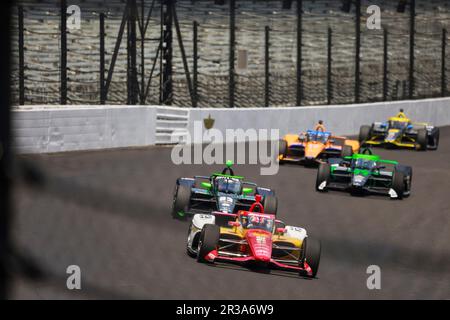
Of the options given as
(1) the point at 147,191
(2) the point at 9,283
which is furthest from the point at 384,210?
(2) the point at 9,283

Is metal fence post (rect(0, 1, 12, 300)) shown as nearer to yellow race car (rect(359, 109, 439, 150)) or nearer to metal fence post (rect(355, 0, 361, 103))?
yellow race car (rect(359, 109, 439, 150))

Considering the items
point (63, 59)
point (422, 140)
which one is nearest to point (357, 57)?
point (422, 140)

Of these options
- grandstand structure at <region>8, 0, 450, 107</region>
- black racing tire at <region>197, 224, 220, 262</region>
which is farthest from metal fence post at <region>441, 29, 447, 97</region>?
black racing tire at <region>197, 224, 220, 262</region>

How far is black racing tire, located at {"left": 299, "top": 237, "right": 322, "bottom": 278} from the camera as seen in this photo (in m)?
9.62

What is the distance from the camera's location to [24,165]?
2.15 metres

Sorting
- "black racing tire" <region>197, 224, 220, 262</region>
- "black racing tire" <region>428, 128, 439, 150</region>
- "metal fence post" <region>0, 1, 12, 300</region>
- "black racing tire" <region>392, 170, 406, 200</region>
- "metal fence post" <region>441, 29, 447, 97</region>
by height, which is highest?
"metal fence post" <region>0, 1, 12, 300</region>

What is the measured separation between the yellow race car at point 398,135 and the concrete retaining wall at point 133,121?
1.81 meters

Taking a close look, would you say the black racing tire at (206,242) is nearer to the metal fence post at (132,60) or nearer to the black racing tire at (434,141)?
the metal fence post at (132,60)

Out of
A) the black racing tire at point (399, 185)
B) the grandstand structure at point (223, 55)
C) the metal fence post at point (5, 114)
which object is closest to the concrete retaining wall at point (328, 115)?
the grandstand structure at point (223, 55)

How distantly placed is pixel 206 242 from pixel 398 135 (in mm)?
14715

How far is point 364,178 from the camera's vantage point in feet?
53.4

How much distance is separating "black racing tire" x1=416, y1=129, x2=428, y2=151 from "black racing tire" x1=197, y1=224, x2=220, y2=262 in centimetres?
1444

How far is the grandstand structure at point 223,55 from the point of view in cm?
2095

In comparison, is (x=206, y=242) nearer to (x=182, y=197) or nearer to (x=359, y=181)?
(x=182, y=197)
